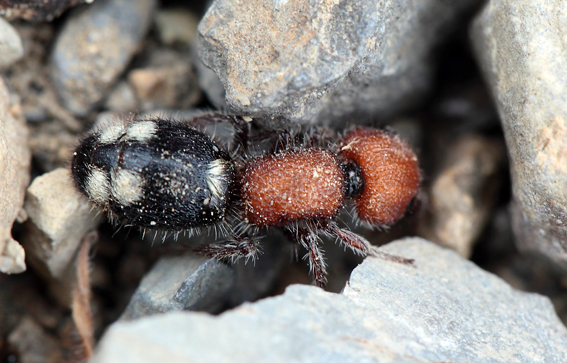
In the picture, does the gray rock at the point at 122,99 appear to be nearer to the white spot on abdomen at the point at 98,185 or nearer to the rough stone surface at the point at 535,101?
the white spot on abdomen at the point at 98,185

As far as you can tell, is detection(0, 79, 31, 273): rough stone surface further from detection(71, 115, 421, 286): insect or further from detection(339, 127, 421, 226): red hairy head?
detection(339, 127, 421, 226): red hairy head

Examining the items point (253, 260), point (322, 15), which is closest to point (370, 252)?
point (253, 260)

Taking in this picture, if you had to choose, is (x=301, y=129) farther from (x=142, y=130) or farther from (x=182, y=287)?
(x=182, y=287)

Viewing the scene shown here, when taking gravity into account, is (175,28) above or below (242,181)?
above

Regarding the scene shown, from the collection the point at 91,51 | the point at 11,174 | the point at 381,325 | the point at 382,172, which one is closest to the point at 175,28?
the point at 91,51

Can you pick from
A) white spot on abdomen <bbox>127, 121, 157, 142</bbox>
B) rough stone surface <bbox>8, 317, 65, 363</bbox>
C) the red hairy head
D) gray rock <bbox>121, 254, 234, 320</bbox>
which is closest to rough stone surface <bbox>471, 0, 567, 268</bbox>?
the red hairy head

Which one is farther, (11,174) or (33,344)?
(33,344)
